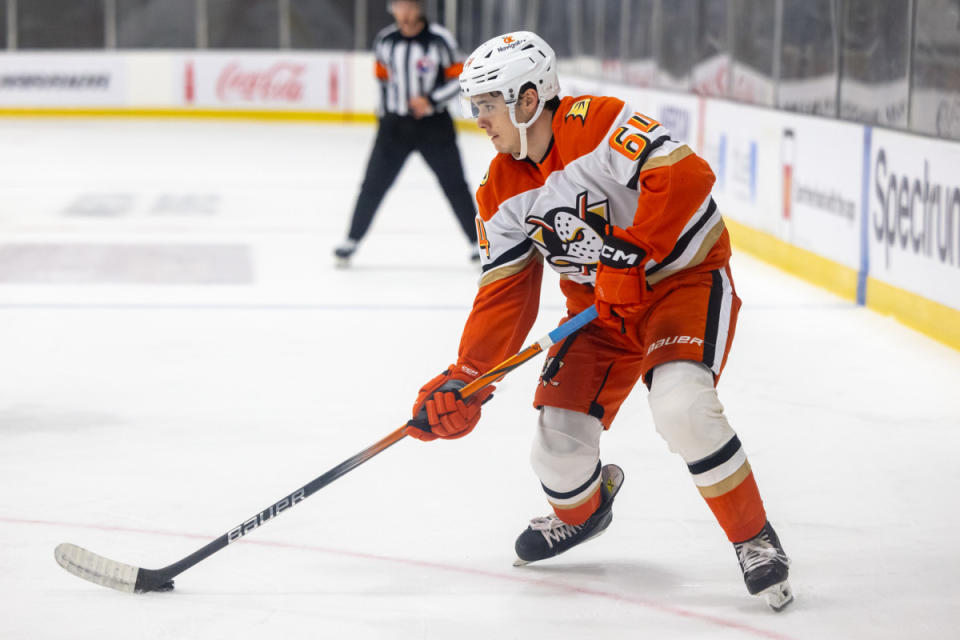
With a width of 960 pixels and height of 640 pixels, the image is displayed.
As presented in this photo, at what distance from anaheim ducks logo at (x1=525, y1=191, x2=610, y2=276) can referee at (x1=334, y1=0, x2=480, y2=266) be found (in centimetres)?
413

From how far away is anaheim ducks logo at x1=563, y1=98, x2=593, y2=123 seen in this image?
2633mm

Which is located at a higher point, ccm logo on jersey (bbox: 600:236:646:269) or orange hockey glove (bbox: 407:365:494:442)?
ccm logo on jersey (bbox: 600:236:646:269)

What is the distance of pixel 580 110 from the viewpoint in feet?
8.68

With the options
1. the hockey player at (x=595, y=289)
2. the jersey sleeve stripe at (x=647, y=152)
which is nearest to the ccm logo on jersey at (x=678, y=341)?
the hockey player at (x=595, y=289)

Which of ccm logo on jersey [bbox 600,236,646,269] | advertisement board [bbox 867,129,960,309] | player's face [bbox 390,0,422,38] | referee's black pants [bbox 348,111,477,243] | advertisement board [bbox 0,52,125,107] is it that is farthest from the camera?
advertisement board [bbox 0,52,125,107]

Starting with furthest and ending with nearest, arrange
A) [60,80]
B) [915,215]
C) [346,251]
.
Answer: [60,80]
[346,251]
[915,215]

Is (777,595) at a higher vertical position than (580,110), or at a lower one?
lower

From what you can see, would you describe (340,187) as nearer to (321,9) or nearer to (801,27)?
(801,27)

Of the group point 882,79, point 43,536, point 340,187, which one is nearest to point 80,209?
point 340,187

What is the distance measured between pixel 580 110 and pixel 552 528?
0.85 metres

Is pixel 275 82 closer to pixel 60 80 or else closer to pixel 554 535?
pixel 60 80

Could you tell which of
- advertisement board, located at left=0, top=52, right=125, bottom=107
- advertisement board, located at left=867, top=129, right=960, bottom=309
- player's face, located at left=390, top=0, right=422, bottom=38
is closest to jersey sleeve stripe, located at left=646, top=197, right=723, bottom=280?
advertisement board, located at left=867, top=129, right=960, bottom=309

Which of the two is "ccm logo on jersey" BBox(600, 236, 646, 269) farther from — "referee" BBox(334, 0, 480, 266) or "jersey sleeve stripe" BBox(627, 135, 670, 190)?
"referee" BBox(334, 0, 480, 266)

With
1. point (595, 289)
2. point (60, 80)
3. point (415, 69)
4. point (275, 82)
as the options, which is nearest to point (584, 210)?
point (595, 289)
